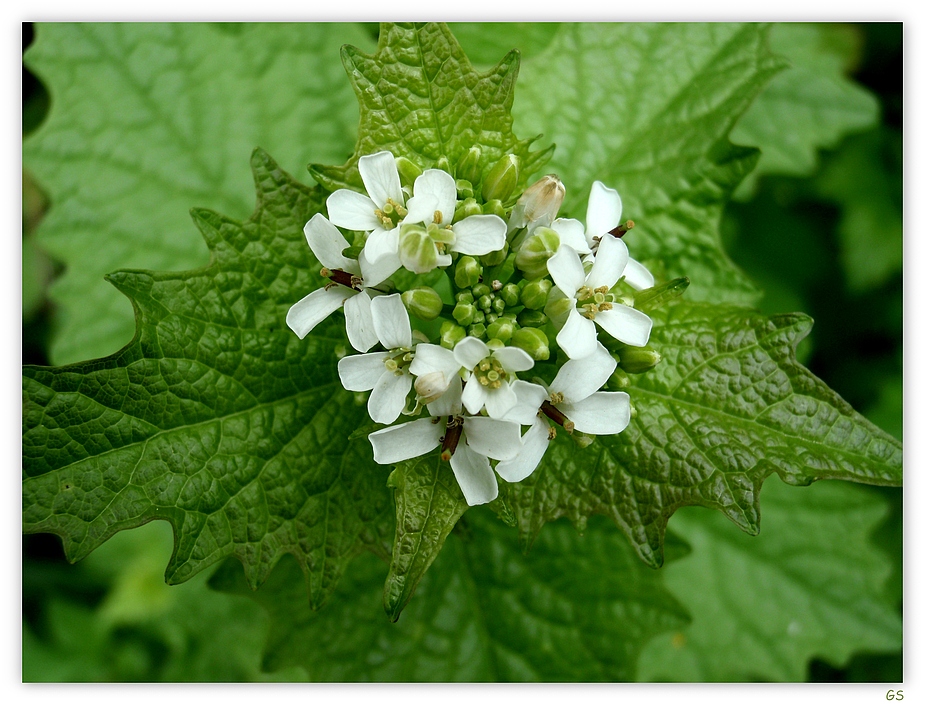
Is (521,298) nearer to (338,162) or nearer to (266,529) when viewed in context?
(266,529)

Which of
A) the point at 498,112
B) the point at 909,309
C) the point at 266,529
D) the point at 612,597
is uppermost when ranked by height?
the point at 498,112

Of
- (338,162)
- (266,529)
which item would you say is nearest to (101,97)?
(338,162)

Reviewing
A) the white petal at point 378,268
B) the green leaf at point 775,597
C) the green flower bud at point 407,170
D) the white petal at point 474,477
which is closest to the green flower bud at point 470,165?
the green flower bud at point 407,170

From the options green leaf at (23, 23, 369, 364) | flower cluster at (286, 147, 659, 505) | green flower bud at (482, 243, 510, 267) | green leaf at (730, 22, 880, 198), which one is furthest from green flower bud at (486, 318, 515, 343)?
green leaf at (730, 22, 880, 198)

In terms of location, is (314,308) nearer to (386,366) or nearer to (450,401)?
(386,366)

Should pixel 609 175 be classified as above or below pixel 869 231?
above

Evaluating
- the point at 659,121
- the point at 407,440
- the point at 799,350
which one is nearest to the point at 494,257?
the point at 407,440

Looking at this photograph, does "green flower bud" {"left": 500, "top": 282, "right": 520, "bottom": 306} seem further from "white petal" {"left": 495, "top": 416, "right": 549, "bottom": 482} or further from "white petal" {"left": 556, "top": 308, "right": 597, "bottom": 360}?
"white petal" {"left": 495, "top": 416, "right": 549, "bottom": 482}
